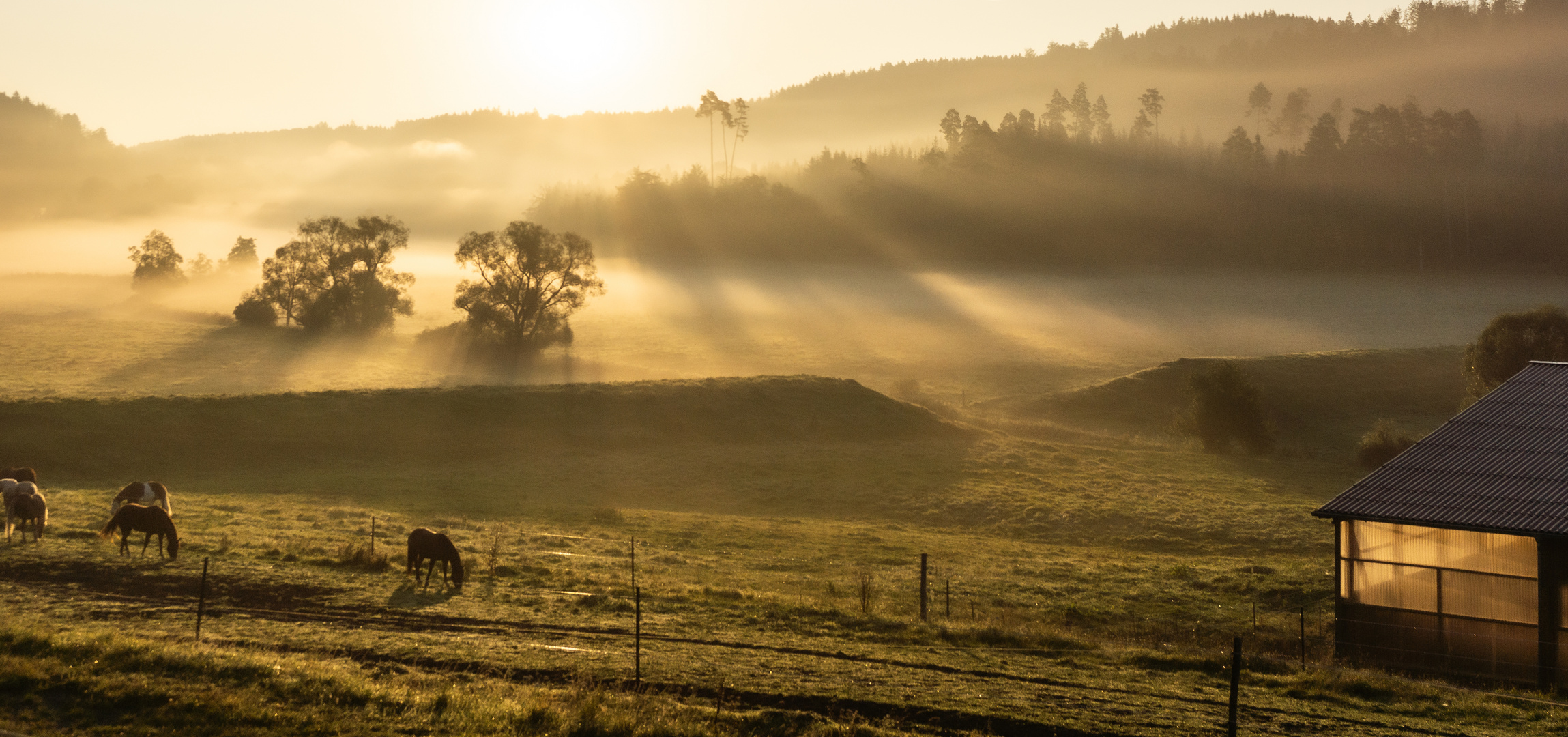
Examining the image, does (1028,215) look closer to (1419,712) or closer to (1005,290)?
(1005,290)

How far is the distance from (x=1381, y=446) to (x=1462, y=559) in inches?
1585

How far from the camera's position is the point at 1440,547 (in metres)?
23.0

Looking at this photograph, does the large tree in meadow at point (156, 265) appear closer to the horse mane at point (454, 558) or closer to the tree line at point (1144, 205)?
the tree line at point (1144, 205)

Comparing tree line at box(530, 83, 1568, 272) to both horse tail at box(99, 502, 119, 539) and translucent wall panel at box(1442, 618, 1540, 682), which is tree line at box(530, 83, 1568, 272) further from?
horse tail at box(99, 502, 119, 539)

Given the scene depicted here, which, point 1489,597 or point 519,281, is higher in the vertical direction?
point 519,281

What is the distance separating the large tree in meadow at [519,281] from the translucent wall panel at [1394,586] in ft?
235

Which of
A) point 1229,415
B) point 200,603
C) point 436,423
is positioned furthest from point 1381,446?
point 200,603

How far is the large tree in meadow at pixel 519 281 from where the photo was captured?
85.8 metres

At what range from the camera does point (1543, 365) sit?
98.9 feet

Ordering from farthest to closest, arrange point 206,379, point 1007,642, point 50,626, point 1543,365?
1. point 206,379
2. point 1543,365
3. point 1007,642
4. point 50,626

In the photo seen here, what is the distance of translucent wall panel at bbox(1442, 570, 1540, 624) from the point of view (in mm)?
21812

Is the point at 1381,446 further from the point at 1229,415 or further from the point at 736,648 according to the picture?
the point at 736,648

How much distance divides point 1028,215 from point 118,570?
158 metres

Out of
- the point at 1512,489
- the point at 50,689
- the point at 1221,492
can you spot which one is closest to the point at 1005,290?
the point at 1221,492
